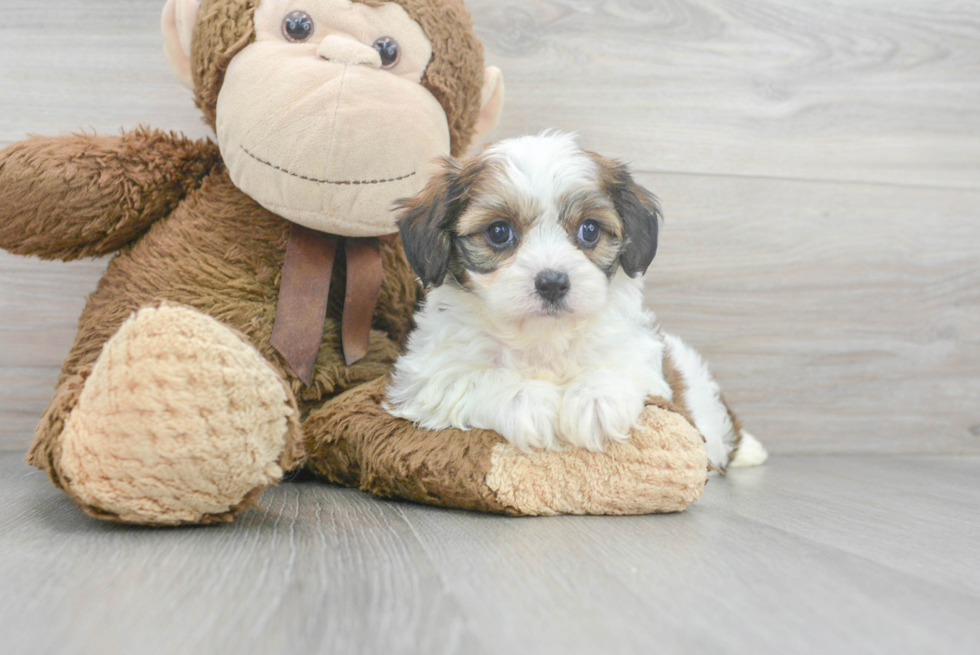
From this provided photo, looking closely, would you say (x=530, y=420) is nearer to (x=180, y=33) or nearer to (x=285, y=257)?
(x=285, y=257)

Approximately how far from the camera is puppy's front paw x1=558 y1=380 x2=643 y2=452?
128 cm

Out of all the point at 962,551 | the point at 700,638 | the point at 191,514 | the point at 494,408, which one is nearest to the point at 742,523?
the point at 962,551

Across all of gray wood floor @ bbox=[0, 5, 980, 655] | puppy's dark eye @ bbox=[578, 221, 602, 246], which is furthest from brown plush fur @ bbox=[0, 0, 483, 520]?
puppy's dark eye @ bbox=[578, 221, 602, 246]

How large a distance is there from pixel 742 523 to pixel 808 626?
0.49 metres

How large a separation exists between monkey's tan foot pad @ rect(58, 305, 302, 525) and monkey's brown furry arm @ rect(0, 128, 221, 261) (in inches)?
22.5

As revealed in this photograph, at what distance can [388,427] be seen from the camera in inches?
54.7

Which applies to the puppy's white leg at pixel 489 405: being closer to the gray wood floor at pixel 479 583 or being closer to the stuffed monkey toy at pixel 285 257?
the stuffed monkey toy at pixel 285 257

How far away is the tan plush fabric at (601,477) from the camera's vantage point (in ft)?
4.15

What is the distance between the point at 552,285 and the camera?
124 cm

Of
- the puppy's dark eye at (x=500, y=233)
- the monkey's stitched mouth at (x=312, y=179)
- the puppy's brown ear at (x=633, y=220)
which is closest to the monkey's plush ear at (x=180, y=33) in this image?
the monkey's stitched mouth at (x=312, y=179)

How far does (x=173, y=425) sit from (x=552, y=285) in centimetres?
60

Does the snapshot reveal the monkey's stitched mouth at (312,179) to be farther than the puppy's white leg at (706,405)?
No

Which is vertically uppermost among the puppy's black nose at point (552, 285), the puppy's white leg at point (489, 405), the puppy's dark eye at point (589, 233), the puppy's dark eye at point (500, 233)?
the puppy's dark eye at point (589, 233)

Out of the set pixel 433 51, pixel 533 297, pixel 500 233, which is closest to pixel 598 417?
pixel 533 297
